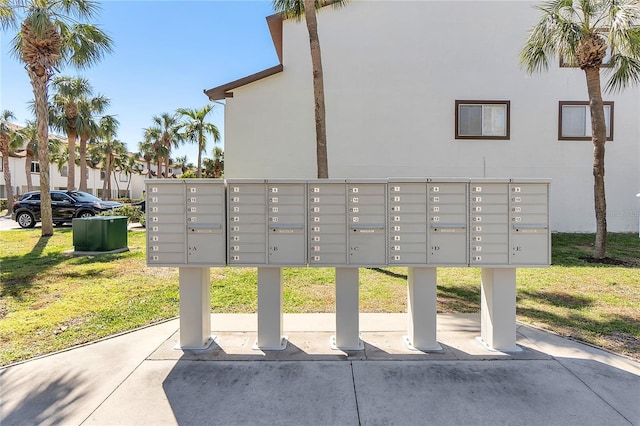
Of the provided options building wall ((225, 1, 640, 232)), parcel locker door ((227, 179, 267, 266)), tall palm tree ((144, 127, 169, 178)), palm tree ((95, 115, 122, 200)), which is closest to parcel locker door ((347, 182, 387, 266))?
parcel locker door ((227, 179, 267, 266))

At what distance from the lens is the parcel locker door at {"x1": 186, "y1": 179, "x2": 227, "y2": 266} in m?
3.42

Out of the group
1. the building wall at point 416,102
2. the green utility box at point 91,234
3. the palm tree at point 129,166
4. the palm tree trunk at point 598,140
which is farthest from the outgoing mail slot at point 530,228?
the palm tree at point 129,166

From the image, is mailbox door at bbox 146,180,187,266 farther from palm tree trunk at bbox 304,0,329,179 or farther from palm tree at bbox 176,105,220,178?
palm tree at bbox 176,105,220,178

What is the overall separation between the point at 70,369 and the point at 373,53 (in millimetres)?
10941

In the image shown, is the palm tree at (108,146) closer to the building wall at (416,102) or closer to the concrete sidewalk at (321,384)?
the building wall at (416,102)

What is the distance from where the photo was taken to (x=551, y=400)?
8.82 ft

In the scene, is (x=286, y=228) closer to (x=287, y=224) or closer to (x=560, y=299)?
(x=287, y=224)

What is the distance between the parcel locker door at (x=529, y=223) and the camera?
3.38m

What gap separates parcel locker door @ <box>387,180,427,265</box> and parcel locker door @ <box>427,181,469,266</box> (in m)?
0.07

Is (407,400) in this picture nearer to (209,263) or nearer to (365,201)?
(365,201)

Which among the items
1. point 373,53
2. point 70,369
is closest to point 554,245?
point 373,53

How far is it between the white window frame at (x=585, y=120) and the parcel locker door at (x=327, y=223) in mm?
10877

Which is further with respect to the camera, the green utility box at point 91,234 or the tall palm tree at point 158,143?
the tall palm tree at point 158,143

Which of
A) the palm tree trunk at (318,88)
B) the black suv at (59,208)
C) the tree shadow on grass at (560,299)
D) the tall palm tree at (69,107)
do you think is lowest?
the tree shadow on grass at (560,299)
